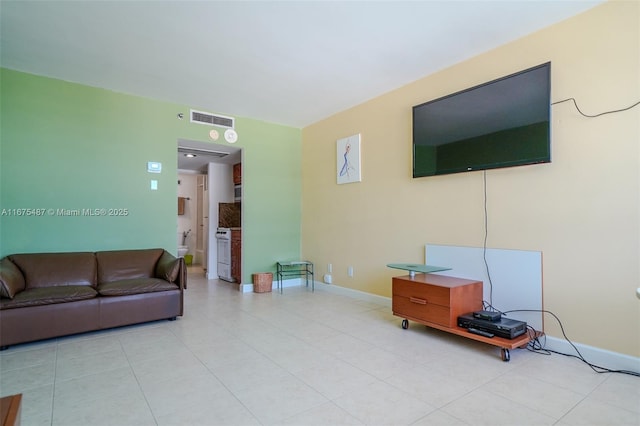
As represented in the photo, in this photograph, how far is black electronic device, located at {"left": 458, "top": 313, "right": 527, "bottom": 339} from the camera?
2545 mm

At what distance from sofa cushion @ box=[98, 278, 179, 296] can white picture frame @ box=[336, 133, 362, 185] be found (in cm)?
263

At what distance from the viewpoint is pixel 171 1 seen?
2.40 m

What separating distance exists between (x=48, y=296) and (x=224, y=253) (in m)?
3.29

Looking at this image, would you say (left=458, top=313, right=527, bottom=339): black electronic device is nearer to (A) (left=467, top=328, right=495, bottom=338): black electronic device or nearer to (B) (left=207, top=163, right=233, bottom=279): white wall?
(A) (left=467, top=328, right=495, bottom=338): black electronic device

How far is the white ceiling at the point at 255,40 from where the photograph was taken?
2509 mm

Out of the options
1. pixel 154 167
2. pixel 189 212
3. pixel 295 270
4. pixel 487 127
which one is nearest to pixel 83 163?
pixel 154 167

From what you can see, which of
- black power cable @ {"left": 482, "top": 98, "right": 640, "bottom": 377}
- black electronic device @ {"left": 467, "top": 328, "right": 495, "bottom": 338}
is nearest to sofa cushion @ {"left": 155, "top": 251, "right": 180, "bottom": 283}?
black electronic device @ {"left": 467, "top": 328, "right": 495, "bottom": 338}

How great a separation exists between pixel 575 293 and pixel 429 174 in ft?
5.40

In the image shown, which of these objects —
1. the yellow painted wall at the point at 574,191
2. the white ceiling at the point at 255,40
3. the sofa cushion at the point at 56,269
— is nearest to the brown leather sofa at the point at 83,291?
the sofa cushion at the point at 56,269

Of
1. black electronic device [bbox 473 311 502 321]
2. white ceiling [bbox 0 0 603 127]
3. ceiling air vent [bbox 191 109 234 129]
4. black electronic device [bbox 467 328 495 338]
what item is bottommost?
black electronic device [bbox 467 328 495 338]

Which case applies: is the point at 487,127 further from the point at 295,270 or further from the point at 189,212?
the point at 189,212

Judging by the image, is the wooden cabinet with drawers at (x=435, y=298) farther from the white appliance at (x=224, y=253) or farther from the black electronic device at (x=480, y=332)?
the white appliance at (x=224, y=253)

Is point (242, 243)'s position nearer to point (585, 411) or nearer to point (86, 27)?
point (86, 27)

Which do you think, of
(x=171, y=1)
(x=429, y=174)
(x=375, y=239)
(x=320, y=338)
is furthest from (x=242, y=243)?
(x=171, y=1)
